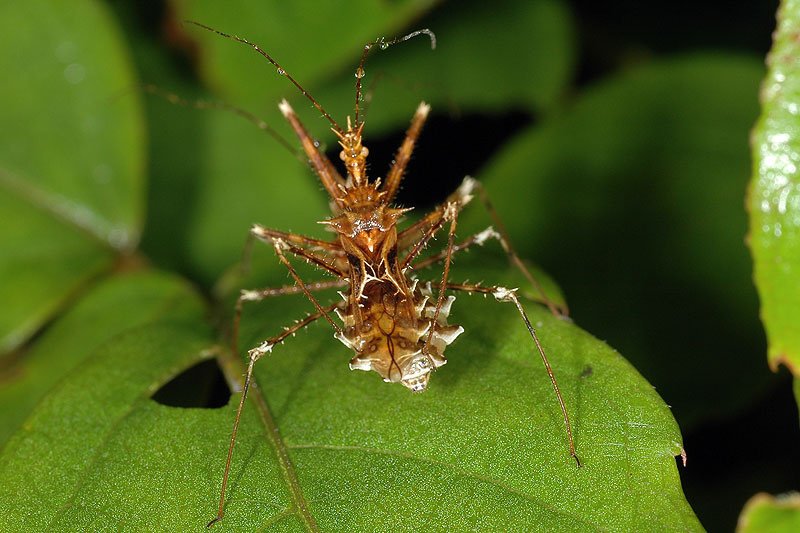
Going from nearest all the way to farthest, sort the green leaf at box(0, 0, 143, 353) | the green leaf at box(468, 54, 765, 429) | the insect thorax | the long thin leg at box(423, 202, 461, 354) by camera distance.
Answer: the insect thorax
the long thin leg at box(423, 202, 461, 354)
the green leaf at box(468, 54, 765, 429)
the green leaf at box(0, 0, 143, 353)

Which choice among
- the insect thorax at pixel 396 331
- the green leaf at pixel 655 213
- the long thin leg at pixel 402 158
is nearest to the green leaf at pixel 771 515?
the insect thorax at pixel 396 331

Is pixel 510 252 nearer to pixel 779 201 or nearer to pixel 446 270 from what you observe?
pixel 446 270

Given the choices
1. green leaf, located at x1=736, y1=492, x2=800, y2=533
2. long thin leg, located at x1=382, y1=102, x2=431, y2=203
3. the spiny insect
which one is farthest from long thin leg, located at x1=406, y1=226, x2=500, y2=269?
green leaf, located at x1=736, y1=492, x2=800, y2=533

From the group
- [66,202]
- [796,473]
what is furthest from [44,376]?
[796,473]

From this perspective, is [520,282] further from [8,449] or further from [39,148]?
[39,148]

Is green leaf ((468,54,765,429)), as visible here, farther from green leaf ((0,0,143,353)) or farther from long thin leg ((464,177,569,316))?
green leaf ((0,0,143,353))

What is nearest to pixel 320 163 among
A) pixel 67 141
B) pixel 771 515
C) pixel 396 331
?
pixel 396 331
